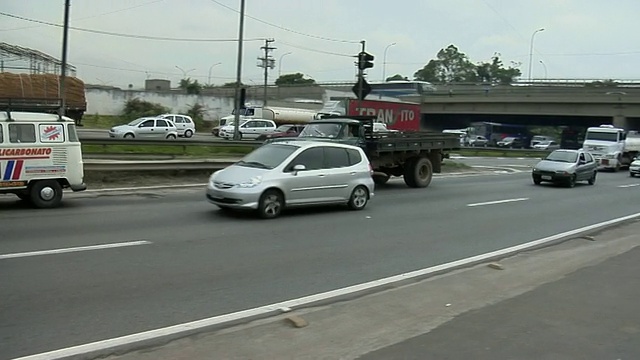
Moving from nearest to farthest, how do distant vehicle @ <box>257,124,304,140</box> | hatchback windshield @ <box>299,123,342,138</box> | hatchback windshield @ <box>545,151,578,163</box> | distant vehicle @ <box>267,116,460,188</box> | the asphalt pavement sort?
the asphalt pavement < hatchback windshield @ <box>299,123,342,138</box> < distant vehicle @ <box>267,116,460,188</box> < hatchback windshield @ <box>545,151,578,163</box> < distant vehicle @ <box>257,124,304,140</box>

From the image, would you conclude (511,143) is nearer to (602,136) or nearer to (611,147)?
(602,136)

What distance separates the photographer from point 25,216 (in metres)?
11.8

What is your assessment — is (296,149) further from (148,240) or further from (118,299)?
(118,299)

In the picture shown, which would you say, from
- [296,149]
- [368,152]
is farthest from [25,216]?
[368,152]

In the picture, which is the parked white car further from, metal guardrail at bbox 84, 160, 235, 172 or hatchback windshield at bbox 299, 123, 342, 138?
hatchback windshield at bbox 299, 123, 342, 138

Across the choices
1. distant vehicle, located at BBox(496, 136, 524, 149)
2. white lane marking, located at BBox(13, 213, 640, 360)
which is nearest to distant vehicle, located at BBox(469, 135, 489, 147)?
distant vehicle, located at BBox(496, 136, 524, 149)

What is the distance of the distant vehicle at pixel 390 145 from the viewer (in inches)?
757

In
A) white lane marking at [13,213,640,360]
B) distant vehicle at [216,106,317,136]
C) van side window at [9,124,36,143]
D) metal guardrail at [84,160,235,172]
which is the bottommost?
white lane marking at [13,213,640,360]

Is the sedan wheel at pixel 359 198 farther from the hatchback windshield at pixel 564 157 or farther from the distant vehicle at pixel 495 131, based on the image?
the distant vehicle at pixel 495 131

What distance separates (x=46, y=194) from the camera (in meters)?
12.9

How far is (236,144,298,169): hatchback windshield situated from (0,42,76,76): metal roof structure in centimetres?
3196

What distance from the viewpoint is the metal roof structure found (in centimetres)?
4153

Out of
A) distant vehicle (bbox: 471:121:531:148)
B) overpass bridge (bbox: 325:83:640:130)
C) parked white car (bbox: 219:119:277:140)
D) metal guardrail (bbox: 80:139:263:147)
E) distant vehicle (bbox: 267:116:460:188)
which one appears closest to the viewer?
distant vehicle (bbox: 267:116:460:188)

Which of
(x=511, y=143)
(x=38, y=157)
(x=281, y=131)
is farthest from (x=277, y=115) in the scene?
(x=38, y=157)
